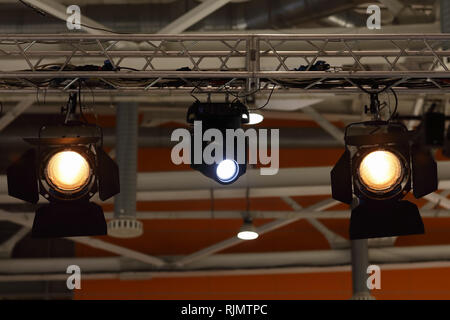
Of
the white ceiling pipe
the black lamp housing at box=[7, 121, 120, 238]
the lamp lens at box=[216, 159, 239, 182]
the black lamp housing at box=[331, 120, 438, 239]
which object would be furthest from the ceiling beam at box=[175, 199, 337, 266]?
the black lamp housing at box=[7, 121, 120, 238]

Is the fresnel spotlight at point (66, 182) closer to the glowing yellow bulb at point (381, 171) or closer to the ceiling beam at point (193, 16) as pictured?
the glowing yellow bulb at point (381, 171)

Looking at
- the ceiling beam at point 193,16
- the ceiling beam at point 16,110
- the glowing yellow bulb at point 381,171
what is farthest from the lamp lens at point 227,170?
the ceiling beam at point 16,110

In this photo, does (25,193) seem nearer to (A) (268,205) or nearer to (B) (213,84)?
(B) (213,84)

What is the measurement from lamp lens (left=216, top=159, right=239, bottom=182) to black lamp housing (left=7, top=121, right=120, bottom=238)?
2.41 ft

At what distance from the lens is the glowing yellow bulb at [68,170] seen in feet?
19.7

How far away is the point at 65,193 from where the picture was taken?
19.8 feet

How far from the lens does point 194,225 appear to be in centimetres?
1251

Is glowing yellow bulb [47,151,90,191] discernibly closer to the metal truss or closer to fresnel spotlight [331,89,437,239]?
the metal truss

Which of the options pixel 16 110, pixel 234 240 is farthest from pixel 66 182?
pixel 234 240

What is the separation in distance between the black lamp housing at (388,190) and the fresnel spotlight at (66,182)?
152 centimetres

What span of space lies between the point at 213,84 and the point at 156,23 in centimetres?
198

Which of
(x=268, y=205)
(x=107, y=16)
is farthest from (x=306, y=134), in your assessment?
(x=107, y=16)

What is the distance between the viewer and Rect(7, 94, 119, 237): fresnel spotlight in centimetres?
602

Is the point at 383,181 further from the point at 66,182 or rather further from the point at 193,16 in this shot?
the point at 193,16
